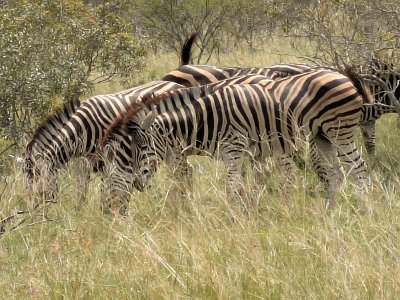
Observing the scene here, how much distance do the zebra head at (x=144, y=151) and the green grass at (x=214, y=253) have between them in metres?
0.35

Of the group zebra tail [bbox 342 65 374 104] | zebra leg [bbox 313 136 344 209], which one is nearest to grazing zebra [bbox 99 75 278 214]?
zebra leg [bbox 313 136 344 209]

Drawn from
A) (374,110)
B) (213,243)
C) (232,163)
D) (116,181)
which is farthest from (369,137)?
(213,243)

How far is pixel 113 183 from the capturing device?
521cm

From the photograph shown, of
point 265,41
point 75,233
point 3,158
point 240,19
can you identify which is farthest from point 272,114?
point 240,19

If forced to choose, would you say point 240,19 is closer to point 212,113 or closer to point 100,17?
point 100,17

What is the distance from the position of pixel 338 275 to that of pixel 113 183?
2.46 meters

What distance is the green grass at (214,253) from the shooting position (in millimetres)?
3164

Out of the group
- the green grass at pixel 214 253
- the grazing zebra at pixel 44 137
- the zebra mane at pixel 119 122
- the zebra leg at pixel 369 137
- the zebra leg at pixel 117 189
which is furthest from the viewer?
the zebra leg at pixel 369 137

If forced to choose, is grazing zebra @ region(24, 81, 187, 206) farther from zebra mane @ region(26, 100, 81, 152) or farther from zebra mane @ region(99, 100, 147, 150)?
zebra mane @ region(99, 100, 147, 150)

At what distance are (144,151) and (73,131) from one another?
141 centimetres

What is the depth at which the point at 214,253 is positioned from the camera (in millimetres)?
3625

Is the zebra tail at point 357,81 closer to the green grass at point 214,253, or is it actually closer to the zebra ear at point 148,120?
the green grass at point 214,253

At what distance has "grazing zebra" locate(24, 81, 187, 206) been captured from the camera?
20.4 ft

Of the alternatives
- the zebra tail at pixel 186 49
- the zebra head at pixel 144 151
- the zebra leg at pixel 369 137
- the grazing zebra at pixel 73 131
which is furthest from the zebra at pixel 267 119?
the zebra tail at pixel 186 49
